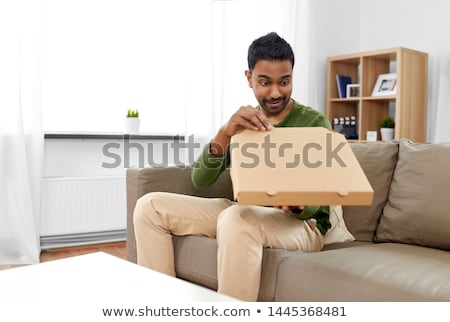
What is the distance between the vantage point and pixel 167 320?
0.88 m

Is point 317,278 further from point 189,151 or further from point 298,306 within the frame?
point 189,151

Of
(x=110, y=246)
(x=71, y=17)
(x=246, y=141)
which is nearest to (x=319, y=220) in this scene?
(x=246, y=141)

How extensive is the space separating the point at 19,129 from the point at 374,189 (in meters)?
1.93

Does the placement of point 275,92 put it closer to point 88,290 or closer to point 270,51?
point 270,51

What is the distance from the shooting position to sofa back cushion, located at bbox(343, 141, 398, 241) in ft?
5.91

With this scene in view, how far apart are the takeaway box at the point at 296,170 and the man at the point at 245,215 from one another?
9cm

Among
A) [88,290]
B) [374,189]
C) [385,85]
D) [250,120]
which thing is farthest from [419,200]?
[385,85]

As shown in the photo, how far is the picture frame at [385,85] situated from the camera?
12.3ft

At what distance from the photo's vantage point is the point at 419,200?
5.45 feet

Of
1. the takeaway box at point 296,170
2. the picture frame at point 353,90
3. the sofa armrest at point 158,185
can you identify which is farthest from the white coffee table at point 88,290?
the picture frame at point 353,90

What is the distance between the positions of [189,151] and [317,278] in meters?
2.22

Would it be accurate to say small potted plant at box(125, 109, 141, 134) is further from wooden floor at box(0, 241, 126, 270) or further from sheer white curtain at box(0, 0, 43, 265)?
wooden floor at box(0, 241, 126, 270)

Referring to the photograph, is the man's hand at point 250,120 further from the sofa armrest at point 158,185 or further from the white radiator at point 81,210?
the white radiator at point 81,210

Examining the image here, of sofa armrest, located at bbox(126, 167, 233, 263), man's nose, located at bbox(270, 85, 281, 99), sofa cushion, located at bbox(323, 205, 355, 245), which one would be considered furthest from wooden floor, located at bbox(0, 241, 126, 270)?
man's nose, located at bbox(270, 85, 281, 99)
